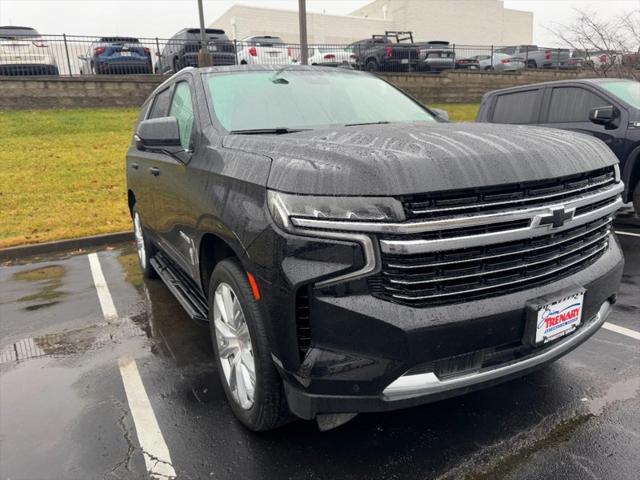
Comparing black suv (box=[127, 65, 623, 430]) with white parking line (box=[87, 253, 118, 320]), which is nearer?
black suv (box=[127, 65, 623, 430])

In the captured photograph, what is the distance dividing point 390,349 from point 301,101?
2.03 m

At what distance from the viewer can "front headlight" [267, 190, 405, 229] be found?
6.43 ft

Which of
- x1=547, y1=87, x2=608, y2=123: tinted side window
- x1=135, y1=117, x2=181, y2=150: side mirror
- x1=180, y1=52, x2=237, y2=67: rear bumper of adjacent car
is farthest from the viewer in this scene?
x1=180, y1=52, x2=237, y2=67: rear bumper of adjacent car

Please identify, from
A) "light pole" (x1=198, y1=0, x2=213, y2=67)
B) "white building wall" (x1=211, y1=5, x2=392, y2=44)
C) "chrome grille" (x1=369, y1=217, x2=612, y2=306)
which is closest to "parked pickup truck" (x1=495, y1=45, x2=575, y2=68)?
"light pole" (x1=198, y1=0, x2=213, y2=67)

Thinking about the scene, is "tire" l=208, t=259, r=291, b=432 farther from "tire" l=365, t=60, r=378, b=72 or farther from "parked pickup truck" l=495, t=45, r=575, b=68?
"parked pickup truck" l=495, t=45, r=575, b=68

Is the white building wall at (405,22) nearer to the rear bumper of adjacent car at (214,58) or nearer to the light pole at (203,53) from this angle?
the rear bumper of adjacent car at (214,58)

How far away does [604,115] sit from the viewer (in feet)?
20.7

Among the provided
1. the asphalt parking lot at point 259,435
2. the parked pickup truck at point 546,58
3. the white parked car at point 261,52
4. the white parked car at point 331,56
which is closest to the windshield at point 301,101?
the asphalt parking lot at point 259,435

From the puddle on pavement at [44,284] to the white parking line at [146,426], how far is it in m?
1.90

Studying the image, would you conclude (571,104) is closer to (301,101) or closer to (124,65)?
(301,101)

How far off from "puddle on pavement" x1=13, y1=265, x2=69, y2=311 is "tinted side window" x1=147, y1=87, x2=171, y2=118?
2.05 metres

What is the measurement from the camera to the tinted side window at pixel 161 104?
4.28 metres

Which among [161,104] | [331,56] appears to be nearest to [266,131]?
[161,104]

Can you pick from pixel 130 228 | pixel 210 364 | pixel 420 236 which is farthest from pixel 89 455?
pixel 130 228
